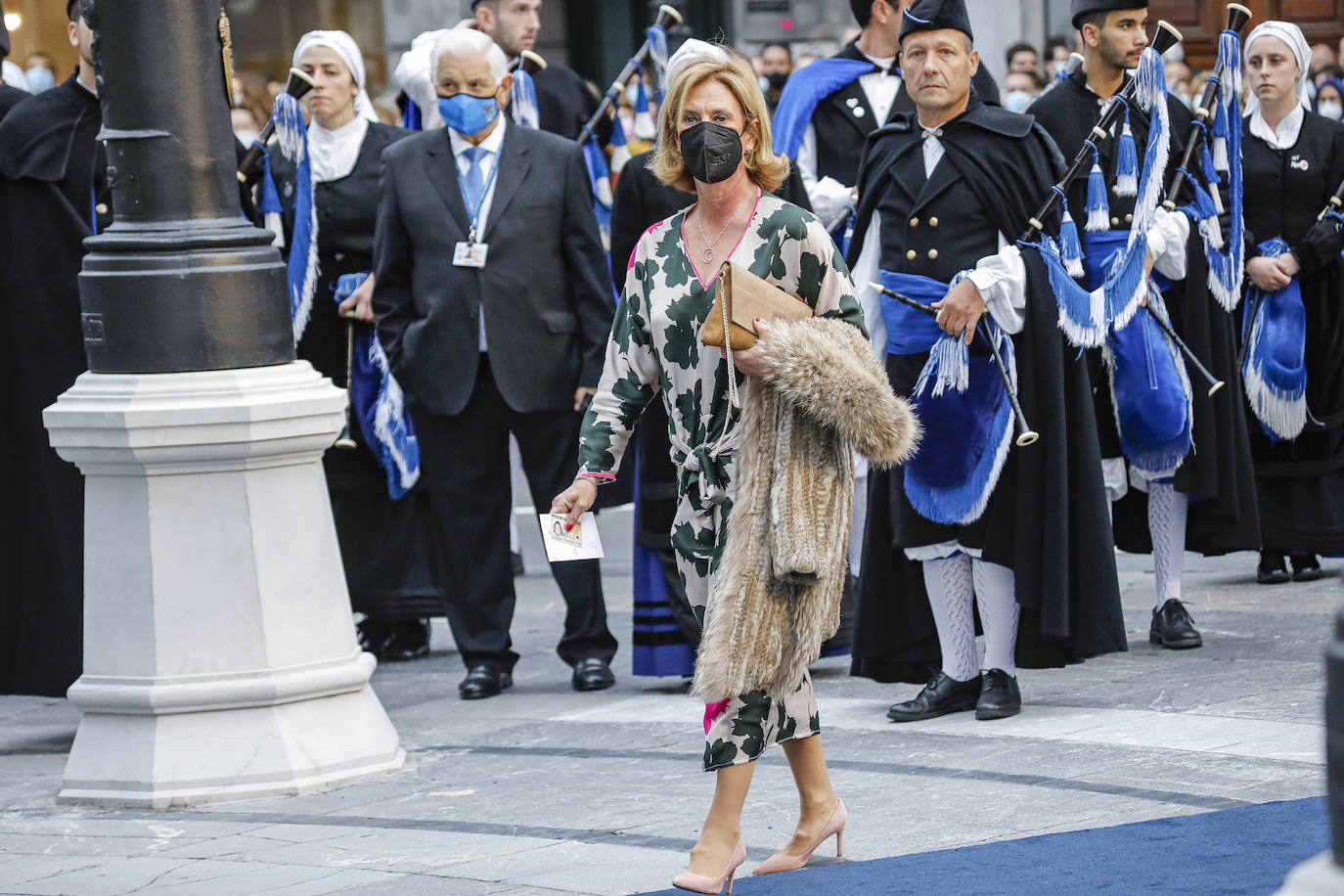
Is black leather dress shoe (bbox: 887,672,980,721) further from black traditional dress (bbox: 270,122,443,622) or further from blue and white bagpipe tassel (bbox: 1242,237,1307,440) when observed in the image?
blue and white bagpipe tassel (bbox: 1242,237,1307,440)

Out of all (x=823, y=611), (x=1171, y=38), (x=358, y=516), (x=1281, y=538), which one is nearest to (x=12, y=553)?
(x=358, y=516)

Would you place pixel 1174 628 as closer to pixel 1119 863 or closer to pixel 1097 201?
pixel 1097 201

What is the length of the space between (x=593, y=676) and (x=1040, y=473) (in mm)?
1879

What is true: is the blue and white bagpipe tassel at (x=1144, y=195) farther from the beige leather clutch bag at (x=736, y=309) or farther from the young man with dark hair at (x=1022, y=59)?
the young man with dark hair at (x=1022, y=59)

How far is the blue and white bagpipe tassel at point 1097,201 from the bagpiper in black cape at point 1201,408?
565 mm

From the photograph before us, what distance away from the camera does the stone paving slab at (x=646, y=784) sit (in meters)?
5.52

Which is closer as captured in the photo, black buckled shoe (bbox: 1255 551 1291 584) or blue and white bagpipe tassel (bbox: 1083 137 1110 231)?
blue and white bagpipe tassel (bbox: 1083 137 1110 231)

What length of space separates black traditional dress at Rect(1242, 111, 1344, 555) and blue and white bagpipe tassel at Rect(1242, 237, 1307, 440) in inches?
3.8

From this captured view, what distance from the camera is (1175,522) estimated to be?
27.0 ft

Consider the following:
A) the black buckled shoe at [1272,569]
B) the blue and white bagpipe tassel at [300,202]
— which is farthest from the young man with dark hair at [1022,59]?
the blue and white bagpipe tassel at [300,202]

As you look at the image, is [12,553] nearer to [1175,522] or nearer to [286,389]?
[286,389]

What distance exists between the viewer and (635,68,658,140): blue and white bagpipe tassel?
1367cm

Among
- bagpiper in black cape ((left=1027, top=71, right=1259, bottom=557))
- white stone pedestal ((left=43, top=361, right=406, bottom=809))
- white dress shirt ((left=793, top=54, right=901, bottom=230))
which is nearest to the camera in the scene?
white stone pedestal ((left=43, top=361, right=406, bottom=809))

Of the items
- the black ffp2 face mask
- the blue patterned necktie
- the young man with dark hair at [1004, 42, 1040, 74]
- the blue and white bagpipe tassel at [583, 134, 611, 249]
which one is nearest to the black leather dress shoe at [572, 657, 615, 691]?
the blue patterned necktie
